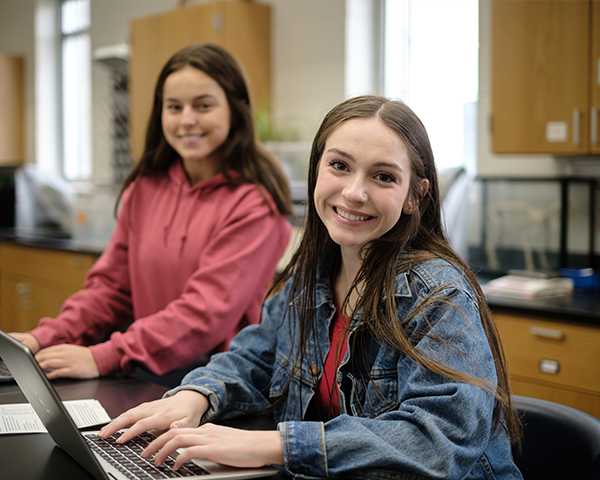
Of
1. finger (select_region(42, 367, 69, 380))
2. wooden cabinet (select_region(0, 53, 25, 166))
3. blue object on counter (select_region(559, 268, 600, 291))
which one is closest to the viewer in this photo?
finger (select_region(42, 367, 69, 380))

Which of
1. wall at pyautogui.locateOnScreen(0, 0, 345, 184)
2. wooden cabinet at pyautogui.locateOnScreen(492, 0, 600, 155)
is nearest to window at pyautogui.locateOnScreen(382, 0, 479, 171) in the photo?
wall at pyautogui.locateOnScreen(0, 0, 345, 184)

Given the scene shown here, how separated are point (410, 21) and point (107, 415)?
2.98m

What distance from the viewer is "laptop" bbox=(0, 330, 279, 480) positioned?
0.76 metres

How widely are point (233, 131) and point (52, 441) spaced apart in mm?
917

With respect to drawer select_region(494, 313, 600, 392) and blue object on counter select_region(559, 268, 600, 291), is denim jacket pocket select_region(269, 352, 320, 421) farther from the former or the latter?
blue object on counter select_region(559, 268, 600, 291)

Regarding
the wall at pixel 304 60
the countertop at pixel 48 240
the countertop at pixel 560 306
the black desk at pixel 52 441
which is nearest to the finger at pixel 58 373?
the black desk at pixel 52 441

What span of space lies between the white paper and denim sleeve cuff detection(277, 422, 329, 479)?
374 millimetres

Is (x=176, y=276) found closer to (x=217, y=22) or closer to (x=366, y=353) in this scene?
(x=366, y=353)

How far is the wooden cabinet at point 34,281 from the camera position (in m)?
3.70

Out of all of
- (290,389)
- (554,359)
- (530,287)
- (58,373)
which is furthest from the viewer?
(530,287)

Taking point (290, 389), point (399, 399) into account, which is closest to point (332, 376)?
point (290, 389)

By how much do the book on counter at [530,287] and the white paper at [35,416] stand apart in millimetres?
1550

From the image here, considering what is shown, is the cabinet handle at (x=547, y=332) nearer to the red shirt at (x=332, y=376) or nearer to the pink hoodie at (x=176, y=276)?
the pink hoodie at (x=176, y=276)

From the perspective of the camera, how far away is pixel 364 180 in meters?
0.96
